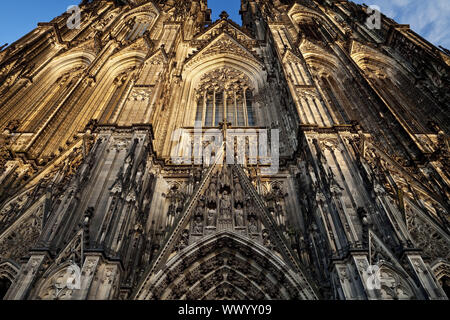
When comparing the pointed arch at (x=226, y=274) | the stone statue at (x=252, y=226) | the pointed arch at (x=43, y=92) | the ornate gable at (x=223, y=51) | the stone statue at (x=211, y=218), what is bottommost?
the pointed arch at (x=226, y=274)

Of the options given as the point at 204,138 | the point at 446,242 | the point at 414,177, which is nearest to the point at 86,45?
the point at 204,138

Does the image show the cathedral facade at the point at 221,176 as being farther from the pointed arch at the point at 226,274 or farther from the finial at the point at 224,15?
the finial at the point at 224,15

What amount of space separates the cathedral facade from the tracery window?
125mm

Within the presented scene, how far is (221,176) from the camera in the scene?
1152cm

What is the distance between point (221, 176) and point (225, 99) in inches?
264

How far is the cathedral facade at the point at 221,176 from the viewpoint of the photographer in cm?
749

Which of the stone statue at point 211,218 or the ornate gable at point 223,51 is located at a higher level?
the ornate gable at point 223,51

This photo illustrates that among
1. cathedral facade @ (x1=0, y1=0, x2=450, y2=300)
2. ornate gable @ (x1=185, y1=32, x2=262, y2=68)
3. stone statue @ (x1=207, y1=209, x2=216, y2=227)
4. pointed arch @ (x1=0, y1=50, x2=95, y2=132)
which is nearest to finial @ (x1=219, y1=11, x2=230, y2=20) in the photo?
ornate gable @ (x1=185, y1=32, x2=262, y2=68)

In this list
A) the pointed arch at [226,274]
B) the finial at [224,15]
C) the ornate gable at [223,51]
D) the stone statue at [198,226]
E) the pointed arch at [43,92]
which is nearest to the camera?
the pointed arch at [226,274]

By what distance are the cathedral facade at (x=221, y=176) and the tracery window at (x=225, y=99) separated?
0.41 ft

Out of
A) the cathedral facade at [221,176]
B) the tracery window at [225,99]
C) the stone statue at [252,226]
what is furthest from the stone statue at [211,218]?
the tracery window at [225,99]

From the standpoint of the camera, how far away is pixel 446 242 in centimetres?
886

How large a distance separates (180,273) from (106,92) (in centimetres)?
1104
